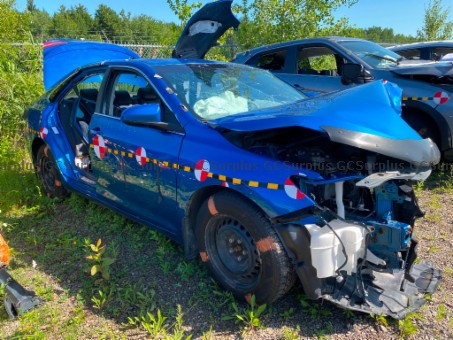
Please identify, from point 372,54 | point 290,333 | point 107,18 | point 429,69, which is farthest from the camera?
point 107,18

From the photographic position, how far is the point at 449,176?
16.2 ft

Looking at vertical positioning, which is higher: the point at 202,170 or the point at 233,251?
the point at 202,170

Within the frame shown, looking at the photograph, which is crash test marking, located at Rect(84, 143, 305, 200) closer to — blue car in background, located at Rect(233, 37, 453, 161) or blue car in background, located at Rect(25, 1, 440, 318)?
blue car in background, located at Rect(25, 1, 440, 318)

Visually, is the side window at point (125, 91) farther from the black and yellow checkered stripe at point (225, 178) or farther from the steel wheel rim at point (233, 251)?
the steel wheel rim at point (233, 251)

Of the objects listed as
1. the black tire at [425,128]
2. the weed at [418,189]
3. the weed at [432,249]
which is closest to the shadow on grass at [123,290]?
the weed at [432,249]

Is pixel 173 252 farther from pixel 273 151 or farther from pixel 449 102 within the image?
pixel 449 102

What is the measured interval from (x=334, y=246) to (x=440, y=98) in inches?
133

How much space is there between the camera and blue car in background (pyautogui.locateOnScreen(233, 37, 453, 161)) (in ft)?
15.1

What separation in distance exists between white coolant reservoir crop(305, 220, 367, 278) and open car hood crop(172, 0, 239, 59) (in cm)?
267

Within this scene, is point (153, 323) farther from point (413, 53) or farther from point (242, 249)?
point (413, 53)

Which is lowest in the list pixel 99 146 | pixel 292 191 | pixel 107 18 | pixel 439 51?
pixel 292 191

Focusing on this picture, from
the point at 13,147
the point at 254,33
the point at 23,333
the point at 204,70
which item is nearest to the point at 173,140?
the point at 204,70

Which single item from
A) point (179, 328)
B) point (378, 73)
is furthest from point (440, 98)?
point (179, 328)

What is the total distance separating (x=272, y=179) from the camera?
90.1 inches
